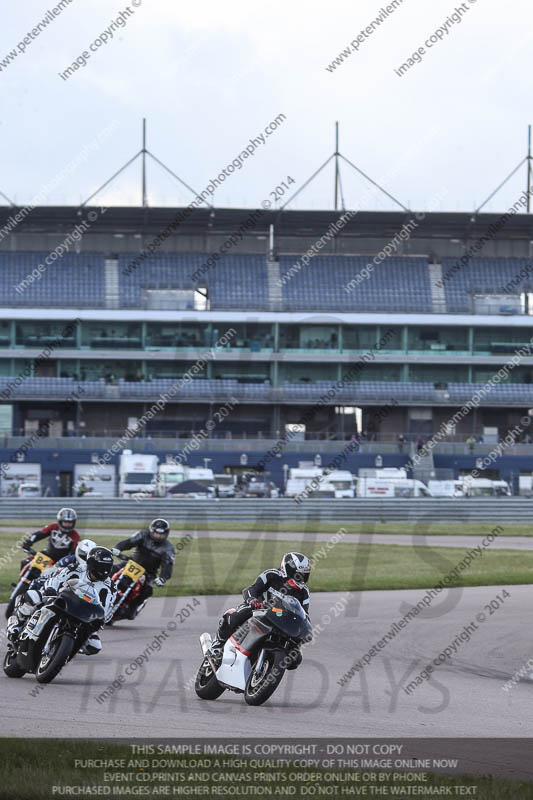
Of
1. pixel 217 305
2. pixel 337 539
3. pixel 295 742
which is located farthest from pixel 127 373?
pixel 295 742

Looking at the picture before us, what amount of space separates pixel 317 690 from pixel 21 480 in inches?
1602

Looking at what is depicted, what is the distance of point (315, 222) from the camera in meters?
67.7

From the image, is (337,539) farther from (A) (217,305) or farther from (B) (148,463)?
(A) (217,305)

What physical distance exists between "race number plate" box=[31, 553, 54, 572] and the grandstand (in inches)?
1833

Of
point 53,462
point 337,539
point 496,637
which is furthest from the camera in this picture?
point 53,462

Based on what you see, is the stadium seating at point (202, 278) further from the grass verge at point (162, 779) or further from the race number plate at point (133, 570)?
the grass verge at point (162, 779)

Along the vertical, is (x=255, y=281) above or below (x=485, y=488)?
above

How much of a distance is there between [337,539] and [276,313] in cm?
3352

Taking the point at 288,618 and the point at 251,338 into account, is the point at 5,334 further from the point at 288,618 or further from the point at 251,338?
the point at 288,618

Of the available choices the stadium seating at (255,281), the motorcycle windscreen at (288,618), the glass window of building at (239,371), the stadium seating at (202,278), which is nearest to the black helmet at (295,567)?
the motorcycle windscreen at (288,618)

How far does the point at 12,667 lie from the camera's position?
36.2 feet

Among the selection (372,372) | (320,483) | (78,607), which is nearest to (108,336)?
(372,372)

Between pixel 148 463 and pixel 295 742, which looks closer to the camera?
pixel 295 742

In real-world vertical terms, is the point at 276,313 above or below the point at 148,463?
above
